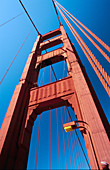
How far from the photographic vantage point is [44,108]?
200 inches

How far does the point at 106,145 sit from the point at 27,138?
3.01m

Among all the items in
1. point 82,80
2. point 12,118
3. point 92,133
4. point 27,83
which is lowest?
point 92,133

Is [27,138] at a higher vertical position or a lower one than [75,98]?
lower

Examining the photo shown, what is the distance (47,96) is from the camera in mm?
5125

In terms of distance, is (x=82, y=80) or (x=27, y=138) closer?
(x=27, y=138)

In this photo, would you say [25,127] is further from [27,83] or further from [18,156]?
[27,83]


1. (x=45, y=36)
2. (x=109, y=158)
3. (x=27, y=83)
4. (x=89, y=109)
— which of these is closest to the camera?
(x=109, y=158)

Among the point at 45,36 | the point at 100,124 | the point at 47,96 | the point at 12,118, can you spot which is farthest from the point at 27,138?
the point at 45,36

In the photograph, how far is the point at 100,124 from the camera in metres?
2.91

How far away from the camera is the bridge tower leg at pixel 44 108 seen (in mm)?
2843

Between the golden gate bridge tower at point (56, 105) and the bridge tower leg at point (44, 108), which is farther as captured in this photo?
the bridge tower leg at point (44, 108)

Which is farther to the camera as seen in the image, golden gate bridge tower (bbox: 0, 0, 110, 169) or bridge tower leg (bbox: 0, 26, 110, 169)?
bridge tower leg (bbox: 0, 26, 110, 169)

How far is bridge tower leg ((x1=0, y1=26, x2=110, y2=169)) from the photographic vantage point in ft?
9.33

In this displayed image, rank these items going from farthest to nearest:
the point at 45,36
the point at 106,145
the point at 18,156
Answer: the point at 45,36 < the point at 18,156 < the point at 106,145
